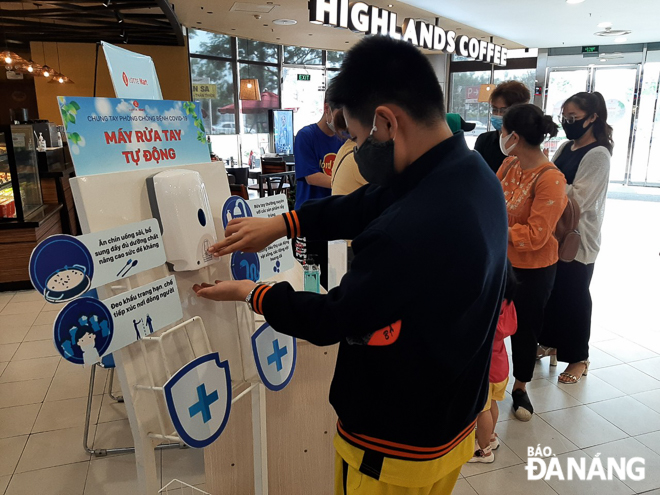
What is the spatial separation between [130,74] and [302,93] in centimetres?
1134

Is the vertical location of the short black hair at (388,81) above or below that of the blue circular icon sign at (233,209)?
above

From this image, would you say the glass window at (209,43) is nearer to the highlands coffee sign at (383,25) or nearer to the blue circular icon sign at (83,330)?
the highlands coffee sign at (383,25)

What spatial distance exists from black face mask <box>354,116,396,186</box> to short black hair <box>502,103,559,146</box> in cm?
161

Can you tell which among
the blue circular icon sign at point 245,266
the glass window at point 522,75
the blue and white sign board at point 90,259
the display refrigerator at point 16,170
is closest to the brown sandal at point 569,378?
the blue circular icon sign at point 245,266

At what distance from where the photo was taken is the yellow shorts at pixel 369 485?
42.6 inches

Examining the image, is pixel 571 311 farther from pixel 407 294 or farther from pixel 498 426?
pixel 407 294

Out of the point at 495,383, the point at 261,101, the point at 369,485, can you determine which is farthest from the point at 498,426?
the point at 261,101

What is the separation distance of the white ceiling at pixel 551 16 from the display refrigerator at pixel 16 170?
5709mm

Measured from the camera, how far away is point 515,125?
92.8 inches

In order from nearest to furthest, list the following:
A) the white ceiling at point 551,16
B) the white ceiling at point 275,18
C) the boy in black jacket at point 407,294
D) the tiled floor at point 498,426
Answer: the boy in black jacket at point 407,294, the tiled floor at point 498,426, the white ceiling at point 275,18, the white ceiling at point 551,16

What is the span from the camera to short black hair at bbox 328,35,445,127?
923mm

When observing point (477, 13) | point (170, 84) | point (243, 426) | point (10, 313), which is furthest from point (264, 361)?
point (170, 84)

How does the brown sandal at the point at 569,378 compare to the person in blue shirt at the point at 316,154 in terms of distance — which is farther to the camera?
the brown sandal at the point at 569,378

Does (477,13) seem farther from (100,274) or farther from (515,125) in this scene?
(100,274)
